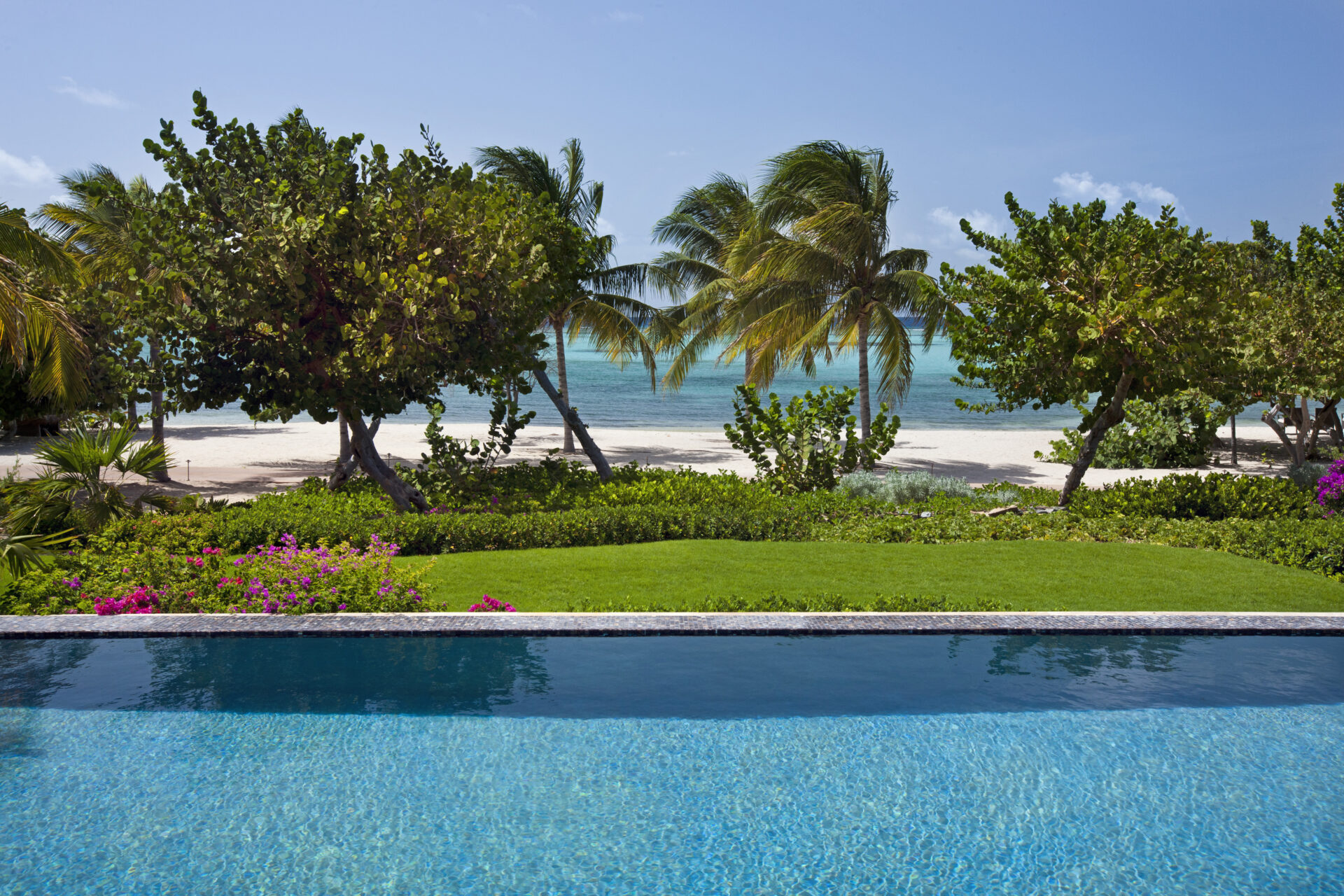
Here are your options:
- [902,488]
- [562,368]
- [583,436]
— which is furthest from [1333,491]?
[562,368]

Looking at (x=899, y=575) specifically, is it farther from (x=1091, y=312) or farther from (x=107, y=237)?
(x=107, y=237)

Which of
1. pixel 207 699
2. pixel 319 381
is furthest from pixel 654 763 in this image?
pixel 319 381

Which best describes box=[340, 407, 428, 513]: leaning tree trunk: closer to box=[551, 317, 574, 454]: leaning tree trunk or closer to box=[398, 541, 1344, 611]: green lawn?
box=[398, 541, 1344, 611]: green lawn

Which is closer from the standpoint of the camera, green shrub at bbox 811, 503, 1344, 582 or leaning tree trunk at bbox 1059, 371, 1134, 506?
green shrub at bbox 811, 503, 1344, 582

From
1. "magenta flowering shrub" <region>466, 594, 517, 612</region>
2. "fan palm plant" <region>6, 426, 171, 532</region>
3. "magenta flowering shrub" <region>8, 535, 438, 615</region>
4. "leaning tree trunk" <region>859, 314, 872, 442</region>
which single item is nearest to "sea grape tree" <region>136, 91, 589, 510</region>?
"fan palm plant" <region>6, 426, 171, 532</region>

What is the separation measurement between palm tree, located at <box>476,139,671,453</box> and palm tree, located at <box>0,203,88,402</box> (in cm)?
631

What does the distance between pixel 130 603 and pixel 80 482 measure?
3.59 m

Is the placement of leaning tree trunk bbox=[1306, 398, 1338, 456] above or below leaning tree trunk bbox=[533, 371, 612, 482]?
above

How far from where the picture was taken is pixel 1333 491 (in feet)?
40.6

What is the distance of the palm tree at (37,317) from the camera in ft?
34.8

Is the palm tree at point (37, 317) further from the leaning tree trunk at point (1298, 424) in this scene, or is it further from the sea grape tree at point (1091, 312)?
the leaning tree trunk at point (1298, 424)

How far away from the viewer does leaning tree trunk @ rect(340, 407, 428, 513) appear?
12633mm

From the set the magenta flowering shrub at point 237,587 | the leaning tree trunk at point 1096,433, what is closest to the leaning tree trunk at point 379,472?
the magenta flowering shrub at point 237,587

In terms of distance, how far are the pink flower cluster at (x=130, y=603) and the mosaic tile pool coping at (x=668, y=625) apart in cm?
25
